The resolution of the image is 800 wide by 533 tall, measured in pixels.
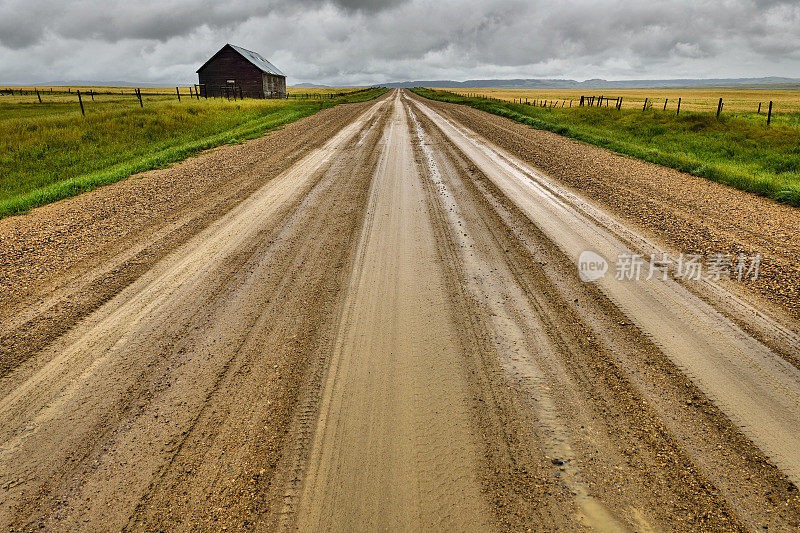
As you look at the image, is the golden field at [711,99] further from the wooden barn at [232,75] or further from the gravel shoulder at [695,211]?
the wooden barn at [232,75]

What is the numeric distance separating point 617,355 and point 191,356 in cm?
373

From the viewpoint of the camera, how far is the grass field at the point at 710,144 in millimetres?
10111

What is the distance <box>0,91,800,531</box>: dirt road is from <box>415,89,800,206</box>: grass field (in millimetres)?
6364

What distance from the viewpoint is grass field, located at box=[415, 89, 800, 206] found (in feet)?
33.2

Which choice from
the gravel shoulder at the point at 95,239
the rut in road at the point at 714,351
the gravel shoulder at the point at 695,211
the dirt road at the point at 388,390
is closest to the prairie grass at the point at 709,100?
the gravel shoulder at the point at 695,211

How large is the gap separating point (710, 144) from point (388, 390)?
18.9 m

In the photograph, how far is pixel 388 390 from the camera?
3180 mm

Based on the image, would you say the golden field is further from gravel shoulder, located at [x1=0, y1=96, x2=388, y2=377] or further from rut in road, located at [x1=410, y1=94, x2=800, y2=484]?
gravel shoulder, located at [x1=0, y1=96, x2=388, y2=377]

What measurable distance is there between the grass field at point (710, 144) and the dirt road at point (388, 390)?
636 centimetres

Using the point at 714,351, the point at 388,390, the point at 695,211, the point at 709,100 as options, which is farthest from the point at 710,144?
the point at 709,100

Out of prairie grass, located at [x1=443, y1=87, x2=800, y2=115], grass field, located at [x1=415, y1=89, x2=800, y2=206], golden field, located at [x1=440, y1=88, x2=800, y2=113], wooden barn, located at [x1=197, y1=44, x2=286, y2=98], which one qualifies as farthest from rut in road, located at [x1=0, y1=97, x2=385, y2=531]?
wooden barn, located at [x1=197, y1=44, x2=286, y2=98]

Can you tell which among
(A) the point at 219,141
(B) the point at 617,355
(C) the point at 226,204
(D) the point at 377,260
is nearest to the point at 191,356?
(D) the point at 377,260

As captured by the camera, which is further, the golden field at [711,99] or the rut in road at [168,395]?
the golden field at [711,99]

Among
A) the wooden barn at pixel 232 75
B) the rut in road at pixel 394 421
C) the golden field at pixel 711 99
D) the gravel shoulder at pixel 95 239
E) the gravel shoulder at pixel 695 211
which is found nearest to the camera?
the rut in road at pixel 394 421
